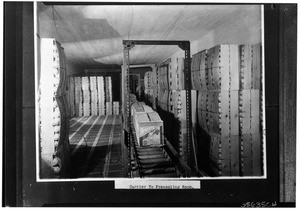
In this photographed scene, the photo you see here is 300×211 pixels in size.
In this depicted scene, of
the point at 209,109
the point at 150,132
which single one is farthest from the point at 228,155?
the point at 150,132

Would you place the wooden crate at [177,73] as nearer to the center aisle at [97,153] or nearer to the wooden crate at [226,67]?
the wooden crate at [226,67]

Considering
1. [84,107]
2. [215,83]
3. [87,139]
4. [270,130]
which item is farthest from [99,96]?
[270,130]

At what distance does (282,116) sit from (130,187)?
134cm

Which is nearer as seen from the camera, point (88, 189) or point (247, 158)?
point (88, 189)

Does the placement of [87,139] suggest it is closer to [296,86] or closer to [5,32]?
[5,32]

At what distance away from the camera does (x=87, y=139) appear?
4695 mm

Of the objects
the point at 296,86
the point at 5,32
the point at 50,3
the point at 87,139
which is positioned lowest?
the point at 87,139

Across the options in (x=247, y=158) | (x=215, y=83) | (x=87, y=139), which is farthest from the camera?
(x=87, y=139)

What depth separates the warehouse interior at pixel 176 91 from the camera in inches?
70.4

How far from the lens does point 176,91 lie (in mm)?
3363

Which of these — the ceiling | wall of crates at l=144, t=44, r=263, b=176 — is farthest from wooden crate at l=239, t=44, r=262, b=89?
the ceiling

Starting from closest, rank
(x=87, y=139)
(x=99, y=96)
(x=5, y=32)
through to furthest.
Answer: (x=5, y=32) < (x=87, y=139) < (x=99, y=96)

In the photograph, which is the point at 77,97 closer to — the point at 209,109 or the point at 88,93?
the point at 88,93

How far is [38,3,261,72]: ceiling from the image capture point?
6.01 feet
